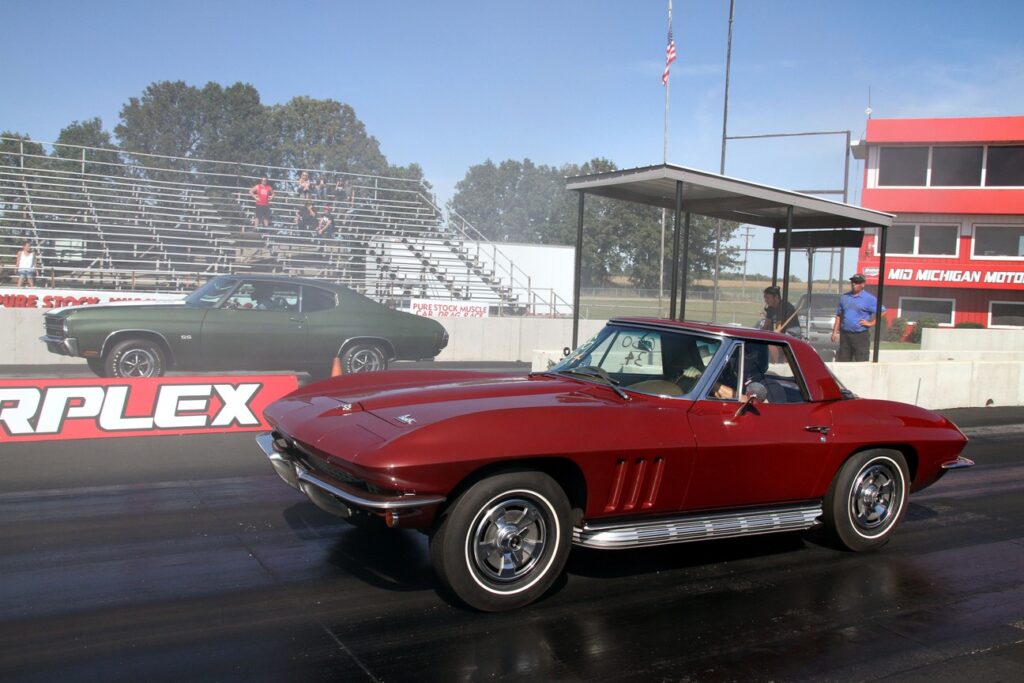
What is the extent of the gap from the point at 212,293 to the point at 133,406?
433 centimetres

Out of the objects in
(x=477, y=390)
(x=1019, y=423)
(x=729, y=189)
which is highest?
(x=729, y=189)

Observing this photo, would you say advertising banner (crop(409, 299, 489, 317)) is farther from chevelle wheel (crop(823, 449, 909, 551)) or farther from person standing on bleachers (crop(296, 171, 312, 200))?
chevelle wheel (crop(823, 449, 909, 551))

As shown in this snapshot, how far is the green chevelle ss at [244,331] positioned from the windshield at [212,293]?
0.01m

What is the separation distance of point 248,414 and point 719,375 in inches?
203

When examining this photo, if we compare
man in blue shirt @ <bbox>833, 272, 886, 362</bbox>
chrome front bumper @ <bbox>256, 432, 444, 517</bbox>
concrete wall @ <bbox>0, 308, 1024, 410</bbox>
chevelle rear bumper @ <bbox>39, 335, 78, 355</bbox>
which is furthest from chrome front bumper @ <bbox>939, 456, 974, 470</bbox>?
chevelle rear bumper @ <bbox>39, 335, 78, 355</bbox>

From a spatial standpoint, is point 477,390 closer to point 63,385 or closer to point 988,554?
point 988,554

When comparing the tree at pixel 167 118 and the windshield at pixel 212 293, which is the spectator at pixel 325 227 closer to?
the windshield at pixel 212 293

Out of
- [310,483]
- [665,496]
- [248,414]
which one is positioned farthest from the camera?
[248,414]

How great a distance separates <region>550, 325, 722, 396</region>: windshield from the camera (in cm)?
514

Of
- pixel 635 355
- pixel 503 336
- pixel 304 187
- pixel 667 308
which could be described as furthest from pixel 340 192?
pixel 635 355

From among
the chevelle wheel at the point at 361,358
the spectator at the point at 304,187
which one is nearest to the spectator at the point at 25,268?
the spectator at the point at 304,187

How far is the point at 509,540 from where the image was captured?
409 cm

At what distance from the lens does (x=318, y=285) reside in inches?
495

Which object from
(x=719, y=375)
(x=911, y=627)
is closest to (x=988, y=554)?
(x=911, y=627)
